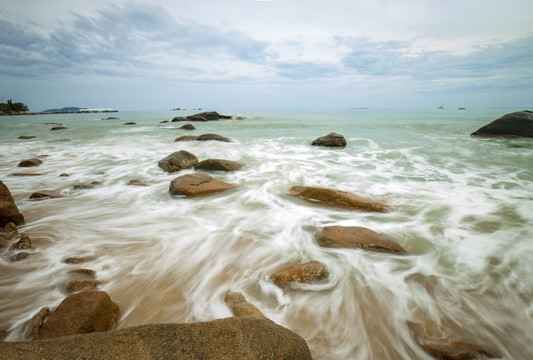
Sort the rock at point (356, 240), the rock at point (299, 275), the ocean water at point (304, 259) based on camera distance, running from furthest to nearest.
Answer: the rock at point (356, 240)
the rock at point (299, 275)
the ocean water at point (304, 259)

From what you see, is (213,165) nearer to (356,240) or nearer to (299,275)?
(356,240)

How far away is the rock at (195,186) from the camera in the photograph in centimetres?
492

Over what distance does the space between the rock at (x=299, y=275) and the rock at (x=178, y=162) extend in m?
5.25

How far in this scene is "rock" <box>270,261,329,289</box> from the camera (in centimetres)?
246

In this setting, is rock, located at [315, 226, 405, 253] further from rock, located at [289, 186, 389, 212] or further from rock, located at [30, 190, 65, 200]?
rock, located at [30, 190, 65, 200]

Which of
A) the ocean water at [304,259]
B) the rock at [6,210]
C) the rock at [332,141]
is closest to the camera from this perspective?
the ocean water at [304,259]

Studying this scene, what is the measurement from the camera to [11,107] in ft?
249

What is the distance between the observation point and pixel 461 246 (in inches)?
125

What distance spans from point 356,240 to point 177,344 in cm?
243

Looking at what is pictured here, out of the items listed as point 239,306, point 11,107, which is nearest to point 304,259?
point 239,306

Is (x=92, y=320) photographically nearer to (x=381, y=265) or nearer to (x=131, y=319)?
(x=131, y=319)

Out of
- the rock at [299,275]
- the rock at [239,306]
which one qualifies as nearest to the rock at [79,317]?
the rock at [239,306]

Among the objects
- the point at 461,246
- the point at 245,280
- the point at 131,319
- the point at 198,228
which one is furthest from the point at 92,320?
the point at 461,246

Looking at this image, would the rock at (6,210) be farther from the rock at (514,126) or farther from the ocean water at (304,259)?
Result: the rock at (514,126)
